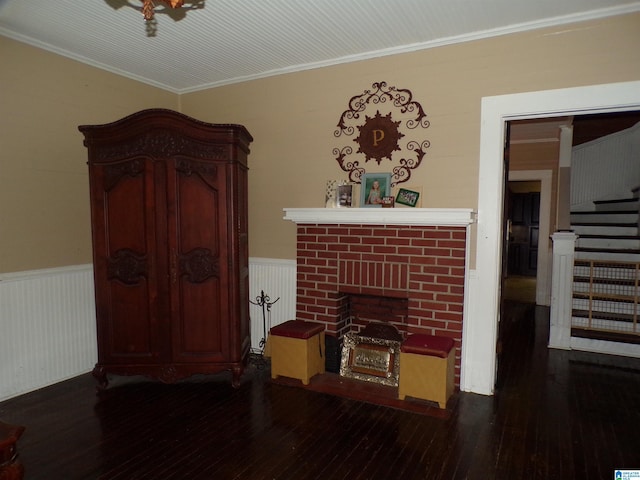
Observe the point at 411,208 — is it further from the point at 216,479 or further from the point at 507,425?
the point at 216,479

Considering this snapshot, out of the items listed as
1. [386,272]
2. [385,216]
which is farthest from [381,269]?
[385,216]

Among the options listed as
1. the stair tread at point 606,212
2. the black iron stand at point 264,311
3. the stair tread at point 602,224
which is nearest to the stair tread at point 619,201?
the stair tread at point 606,212

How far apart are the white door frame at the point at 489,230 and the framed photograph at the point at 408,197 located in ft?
1.55

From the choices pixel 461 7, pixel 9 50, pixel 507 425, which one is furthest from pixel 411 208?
pixel 9 50

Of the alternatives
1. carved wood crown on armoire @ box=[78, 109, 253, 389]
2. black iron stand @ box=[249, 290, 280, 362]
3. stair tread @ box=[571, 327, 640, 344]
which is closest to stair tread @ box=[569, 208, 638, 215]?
stair tread @ box=[571, 327, 640, 344]

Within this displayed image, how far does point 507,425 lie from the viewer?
267cm

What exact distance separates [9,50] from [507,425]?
14.4ft

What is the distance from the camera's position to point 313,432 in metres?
2.58

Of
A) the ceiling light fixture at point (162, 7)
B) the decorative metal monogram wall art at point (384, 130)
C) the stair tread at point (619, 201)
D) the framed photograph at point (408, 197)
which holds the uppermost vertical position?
the ceiling light fixture at point (162, 7)

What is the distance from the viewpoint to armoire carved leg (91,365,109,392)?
3.21 meters

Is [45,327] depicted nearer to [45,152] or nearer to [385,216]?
[45,152]

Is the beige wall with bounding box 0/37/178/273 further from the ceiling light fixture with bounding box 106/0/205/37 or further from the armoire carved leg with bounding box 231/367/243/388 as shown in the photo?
the armoire carved leg with bounding box 231/367/243/388

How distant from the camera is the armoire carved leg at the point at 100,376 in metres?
3.21

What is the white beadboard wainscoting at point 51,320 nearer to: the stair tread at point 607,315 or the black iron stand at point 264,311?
the black iron stand at point 264,311
